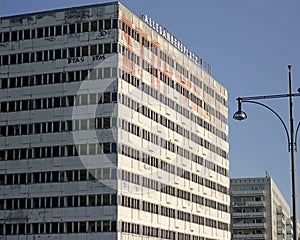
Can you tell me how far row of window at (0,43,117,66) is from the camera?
92125mm

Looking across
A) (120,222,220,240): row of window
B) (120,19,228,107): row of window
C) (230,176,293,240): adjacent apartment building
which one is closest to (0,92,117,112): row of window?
(120,19,228,107): row of window

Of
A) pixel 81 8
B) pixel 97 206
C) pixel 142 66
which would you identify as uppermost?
pixel 81 8

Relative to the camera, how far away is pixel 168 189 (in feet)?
347

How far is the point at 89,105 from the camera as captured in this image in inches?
3634

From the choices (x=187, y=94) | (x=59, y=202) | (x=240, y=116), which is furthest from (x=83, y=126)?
(x=240, y=116)

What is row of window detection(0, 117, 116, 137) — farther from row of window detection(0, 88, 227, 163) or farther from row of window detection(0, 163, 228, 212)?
row of window detection(0, 163, 228, 212)

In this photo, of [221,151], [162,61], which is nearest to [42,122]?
[162,61]

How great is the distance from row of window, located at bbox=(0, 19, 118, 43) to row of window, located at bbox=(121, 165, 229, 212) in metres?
18.7

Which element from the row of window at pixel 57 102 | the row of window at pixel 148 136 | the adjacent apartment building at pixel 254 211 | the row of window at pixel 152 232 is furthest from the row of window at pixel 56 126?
the adjacent apartment building at pixel 254 211

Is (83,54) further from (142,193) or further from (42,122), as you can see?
(142,193)

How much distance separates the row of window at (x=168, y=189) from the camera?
9212 centimetres

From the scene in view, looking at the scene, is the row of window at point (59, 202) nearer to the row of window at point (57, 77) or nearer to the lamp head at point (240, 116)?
the row of window at point (57, 77)

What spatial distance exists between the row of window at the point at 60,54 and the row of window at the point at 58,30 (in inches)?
83.1

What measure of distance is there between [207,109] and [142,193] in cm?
3400
